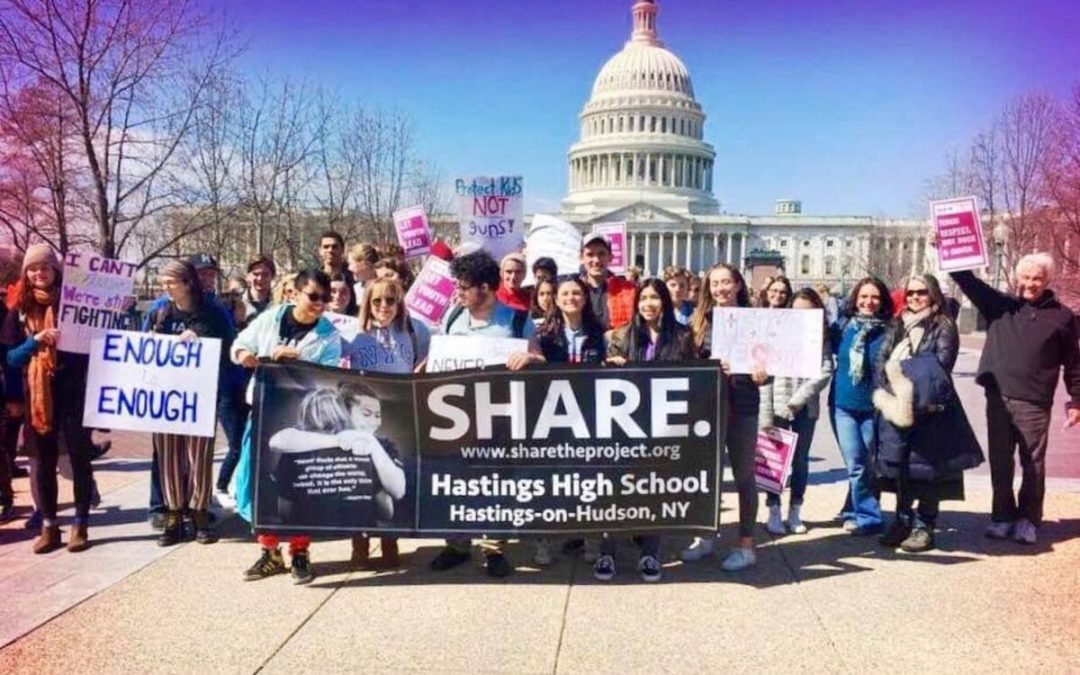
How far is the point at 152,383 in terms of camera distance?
17.3ft

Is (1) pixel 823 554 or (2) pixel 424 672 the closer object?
(2) pixel 424 672

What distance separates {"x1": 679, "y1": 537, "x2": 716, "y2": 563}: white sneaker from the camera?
5.13 metres

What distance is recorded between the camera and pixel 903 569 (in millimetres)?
4953

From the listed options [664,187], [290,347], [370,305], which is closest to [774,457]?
[370,305]

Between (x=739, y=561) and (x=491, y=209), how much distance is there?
5104mm

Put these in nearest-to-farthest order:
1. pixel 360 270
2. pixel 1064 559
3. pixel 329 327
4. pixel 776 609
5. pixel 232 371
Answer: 1. pixel 776 609
2. pixel 329 327
3. pixel 1064 559
4. pixel 232 371
5. pixel 360 270

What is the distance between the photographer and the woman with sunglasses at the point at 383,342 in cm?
483

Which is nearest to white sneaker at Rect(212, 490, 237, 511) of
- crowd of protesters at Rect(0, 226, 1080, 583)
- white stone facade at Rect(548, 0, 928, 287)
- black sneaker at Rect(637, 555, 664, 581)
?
crowd of protesters at Rect(0, 226, 1080, 583)

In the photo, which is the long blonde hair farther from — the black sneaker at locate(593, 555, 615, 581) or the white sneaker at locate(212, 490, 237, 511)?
the white sneaker at locate(212, 490, 237, 511)

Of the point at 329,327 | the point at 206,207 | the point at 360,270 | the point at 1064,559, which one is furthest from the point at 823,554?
the point at 206,207

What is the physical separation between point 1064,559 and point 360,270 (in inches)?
220

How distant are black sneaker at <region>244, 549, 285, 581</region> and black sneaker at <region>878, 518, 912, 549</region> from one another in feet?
13.4

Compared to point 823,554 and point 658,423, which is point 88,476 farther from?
point 823,554

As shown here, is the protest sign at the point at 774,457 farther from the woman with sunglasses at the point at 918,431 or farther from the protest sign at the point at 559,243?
the protest sign at the point at 559,243
